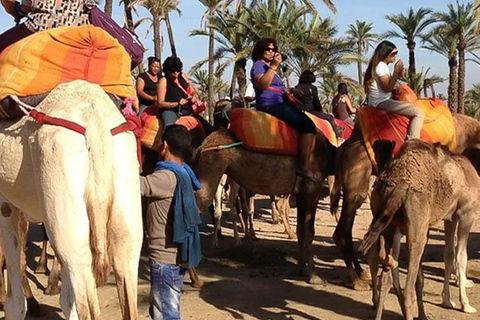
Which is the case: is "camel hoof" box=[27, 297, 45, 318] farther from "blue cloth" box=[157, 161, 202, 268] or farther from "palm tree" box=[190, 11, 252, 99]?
"palm tree" box=[190, 11, 252, 99]

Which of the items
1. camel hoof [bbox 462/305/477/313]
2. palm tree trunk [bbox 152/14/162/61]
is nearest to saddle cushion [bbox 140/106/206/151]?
camel hoof [bbox 462/305/477/313]

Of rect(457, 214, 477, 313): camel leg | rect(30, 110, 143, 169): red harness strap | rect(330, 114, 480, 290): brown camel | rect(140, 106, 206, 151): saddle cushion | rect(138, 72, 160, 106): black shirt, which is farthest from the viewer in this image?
rect(138, 72, 160, 106): black shirt

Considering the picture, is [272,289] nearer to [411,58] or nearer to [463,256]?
[463,256]

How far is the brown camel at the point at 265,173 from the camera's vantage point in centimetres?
862

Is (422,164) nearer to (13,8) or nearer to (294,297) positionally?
(294,297)

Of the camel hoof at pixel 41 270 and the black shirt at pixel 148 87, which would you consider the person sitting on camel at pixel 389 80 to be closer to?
the black shirt at pixel 148 87

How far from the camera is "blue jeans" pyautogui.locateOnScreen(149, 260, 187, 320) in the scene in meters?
5.11

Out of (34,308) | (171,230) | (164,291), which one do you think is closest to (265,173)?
(34,308)

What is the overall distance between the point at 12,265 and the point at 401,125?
4.87 m

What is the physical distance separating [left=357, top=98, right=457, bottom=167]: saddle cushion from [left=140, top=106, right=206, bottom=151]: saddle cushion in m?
2.45

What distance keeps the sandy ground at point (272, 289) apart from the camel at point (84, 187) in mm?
3015

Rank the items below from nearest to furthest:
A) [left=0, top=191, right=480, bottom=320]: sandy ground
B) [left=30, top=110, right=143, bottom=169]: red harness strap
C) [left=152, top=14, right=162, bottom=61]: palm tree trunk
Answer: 1. [left=30, top=110, right=143, bottom=169]: red harness strap
2. [left=0, top=191, right=480, bottom=320]: sandy ground
3. [left=152, top=14, right=162, bottom=61]: palm tree trunk

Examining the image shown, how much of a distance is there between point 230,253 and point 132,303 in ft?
19.4

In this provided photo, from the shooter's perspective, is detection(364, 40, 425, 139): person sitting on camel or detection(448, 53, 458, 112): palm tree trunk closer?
detection(364, 40, 425, 139): person sitting on camel
